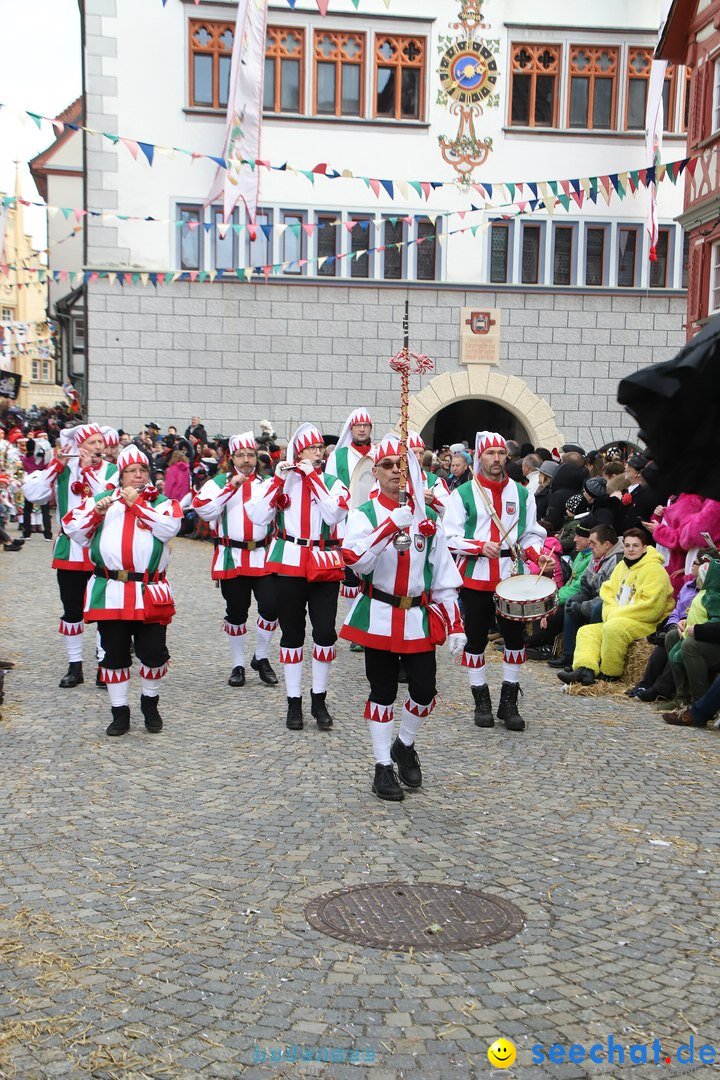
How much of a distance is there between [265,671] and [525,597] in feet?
9.49

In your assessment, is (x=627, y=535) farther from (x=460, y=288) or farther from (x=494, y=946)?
(x=460, y=288)

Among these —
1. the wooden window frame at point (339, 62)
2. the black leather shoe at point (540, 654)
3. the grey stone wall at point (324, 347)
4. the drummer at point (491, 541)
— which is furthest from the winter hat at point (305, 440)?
the wooden window frame at point (339, 62)

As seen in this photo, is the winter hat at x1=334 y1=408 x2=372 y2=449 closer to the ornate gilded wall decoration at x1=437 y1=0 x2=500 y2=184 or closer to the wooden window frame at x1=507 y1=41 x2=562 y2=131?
the ornate gilded wall decoration at x1=437 y1=0 x2=500 y2=184

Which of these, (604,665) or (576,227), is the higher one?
(576,227)

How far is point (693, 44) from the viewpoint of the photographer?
67.6 feet

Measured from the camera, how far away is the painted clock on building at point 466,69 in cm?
2433

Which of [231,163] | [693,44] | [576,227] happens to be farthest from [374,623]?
[576,227]

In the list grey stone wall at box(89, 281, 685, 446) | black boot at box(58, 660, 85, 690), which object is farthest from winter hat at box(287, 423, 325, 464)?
grey stone wall at box(89, 281, 685, 446)

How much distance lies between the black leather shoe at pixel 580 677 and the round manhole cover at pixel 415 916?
5303 millimetres

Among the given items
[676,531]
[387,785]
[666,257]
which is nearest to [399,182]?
[666,257]

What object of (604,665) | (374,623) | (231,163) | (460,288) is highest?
(231,163)

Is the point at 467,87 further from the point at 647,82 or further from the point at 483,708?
the point at 483,708

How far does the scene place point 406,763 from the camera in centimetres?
670

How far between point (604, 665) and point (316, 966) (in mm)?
6408
